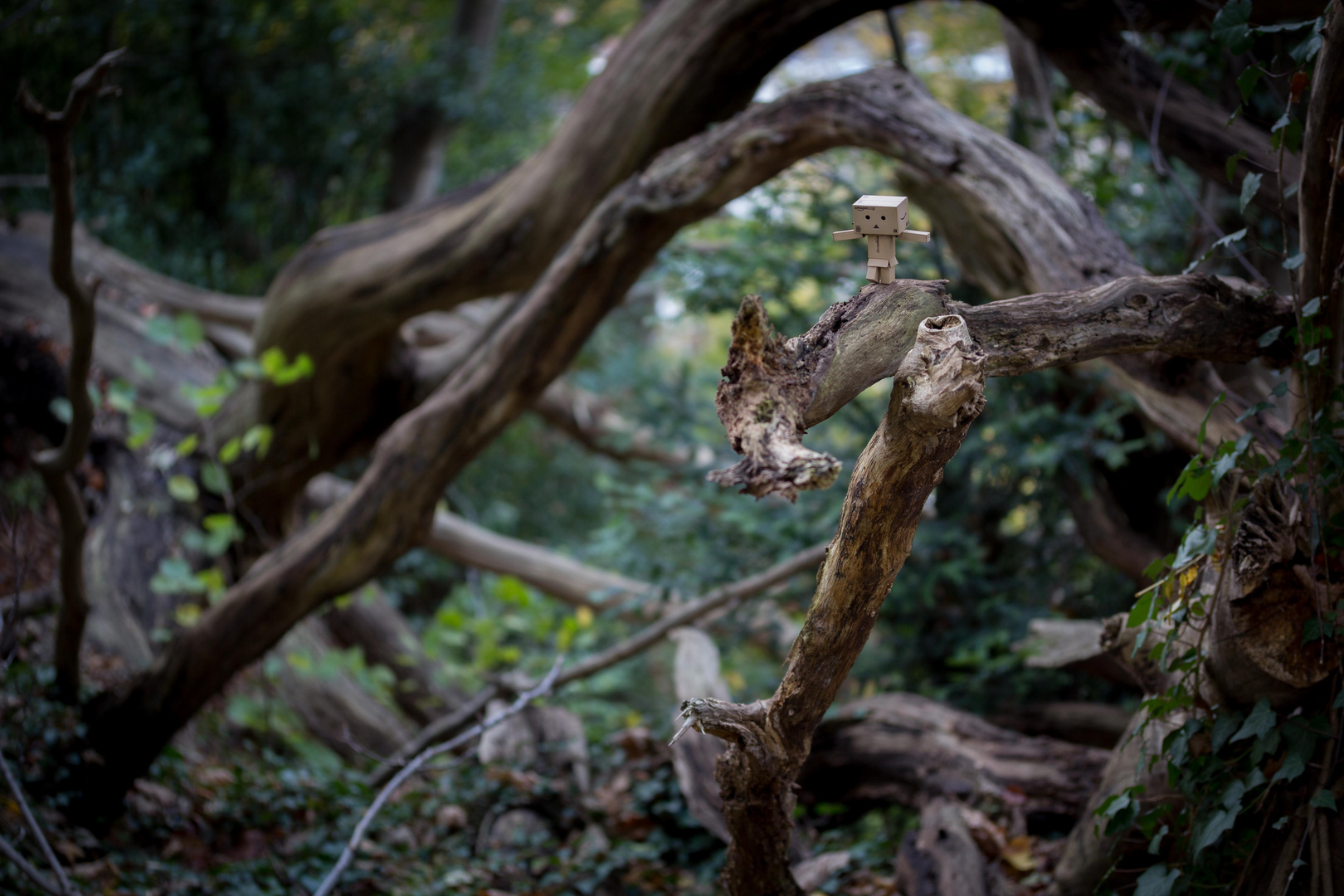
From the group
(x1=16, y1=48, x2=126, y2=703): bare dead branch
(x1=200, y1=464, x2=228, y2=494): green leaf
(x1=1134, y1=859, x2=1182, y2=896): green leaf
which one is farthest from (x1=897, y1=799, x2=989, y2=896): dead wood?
(x1=200, y1=464, x2=228, y2=494): green leaf

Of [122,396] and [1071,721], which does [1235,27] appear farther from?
[122,396]

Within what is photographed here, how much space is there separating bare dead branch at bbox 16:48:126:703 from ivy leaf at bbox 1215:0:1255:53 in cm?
252

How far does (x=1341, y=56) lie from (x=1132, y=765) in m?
1.56

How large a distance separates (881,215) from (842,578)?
1.93 ft

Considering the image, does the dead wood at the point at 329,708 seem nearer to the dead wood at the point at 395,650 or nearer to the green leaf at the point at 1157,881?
the dead wood at the point at 395,650

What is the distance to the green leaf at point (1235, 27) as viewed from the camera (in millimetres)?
1703

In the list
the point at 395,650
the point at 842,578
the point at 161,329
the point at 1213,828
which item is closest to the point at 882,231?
the point at 842,578

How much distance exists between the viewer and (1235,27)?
1715 mm

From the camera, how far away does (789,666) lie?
155 cm

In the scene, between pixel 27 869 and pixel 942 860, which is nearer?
pixel 27 869

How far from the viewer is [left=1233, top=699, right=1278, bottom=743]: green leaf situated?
5.47ft

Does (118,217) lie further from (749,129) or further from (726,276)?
(749,129)

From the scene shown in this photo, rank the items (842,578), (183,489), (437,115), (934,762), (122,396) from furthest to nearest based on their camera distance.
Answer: (437,115)
(183,489)
(122,396)
(934,762)
(842,578)

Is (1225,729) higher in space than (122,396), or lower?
higher
